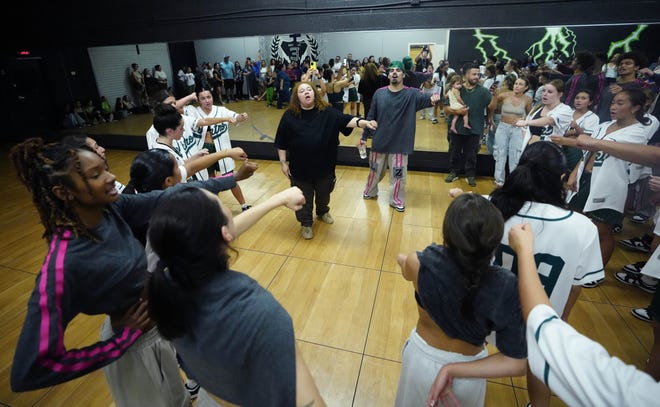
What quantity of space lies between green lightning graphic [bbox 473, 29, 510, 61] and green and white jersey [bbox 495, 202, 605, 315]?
13.7ft

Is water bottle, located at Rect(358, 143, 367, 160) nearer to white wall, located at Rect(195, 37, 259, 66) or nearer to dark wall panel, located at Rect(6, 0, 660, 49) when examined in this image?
dark wall panel, located at Rect(6, 0, 660, 49)

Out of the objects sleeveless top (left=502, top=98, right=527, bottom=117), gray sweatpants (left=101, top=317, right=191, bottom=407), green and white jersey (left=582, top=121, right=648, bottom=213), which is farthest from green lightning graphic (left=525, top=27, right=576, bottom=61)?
gray sweatpants (left=101, top=317, right=191, bottom=407)

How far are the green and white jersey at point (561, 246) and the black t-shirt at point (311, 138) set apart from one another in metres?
2.39

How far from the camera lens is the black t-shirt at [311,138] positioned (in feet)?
11.7

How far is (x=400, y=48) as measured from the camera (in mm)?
5426

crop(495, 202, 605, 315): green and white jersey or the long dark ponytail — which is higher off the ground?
the long dark ponytail

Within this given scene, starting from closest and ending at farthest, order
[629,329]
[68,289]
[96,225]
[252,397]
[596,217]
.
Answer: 1. [252,397]
2. [68,289]
3. [96,225]
4. [629,329]
5. [596,217]

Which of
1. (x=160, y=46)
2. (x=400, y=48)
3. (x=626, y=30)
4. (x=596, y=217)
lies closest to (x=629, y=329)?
(x=596, y=217)

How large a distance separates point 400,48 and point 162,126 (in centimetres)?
428

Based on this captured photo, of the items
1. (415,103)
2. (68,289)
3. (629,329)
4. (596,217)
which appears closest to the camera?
(68,289)

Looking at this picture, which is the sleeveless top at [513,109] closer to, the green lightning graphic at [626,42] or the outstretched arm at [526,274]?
the green lightning graphic at [626,42]

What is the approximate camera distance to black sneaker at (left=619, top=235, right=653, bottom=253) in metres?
3.54

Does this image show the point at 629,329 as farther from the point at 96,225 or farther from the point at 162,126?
the point at 162,126

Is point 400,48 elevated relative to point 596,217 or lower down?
elevated
